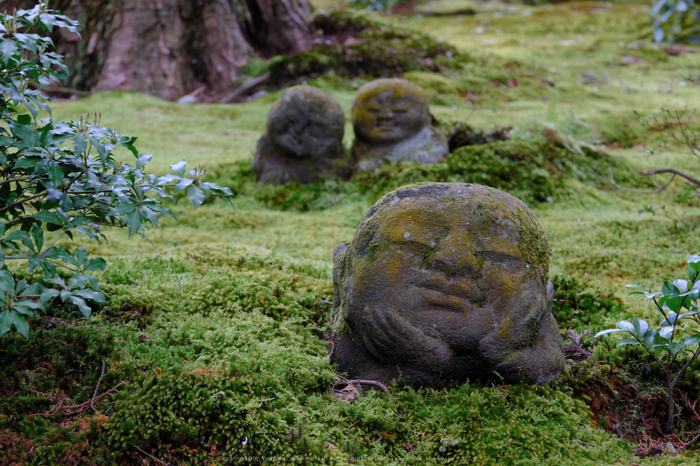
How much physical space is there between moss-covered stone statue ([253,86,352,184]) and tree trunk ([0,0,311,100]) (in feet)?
20.9

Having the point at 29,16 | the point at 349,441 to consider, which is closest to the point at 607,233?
the point at 349,441

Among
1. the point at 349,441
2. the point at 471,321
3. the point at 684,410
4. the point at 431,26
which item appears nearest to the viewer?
the point at 349,441

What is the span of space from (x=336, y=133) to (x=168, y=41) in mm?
7527

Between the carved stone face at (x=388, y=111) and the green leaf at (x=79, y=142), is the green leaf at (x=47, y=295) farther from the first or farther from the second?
Result: the carved stone face at (x=388, y=111)

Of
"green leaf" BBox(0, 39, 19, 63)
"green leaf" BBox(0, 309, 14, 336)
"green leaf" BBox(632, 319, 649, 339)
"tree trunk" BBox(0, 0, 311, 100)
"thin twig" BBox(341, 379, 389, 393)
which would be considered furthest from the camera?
"tree trunk" BBox(0, 0, 311, 100)

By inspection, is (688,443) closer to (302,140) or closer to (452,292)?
(452,292)

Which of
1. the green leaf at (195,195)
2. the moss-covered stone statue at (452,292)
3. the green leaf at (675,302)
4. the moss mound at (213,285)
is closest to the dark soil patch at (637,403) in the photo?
the moss-covered stone statue at (452,292)

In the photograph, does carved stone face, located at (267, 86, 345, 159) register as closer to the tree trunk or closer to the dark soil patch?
the dark soil patch

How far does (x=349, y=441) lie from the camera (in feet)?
8.34

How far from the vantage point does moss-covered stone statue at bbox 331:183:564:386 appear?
9.05ft

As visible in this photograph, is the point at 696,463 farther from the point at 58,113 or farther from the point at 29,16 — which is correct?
the point at 58,113

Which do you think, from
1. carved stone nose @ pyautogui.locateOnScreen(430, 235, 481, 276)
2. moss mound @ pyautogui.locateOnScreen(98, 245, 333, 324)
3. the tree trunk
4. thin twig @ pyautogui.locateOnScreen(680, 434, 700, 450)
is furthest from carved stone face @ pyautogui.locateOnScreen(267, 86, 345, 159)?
the tree trunk

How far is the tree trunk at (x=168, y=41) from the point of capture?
12.4m

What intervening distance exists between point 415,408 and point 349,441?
446mm
